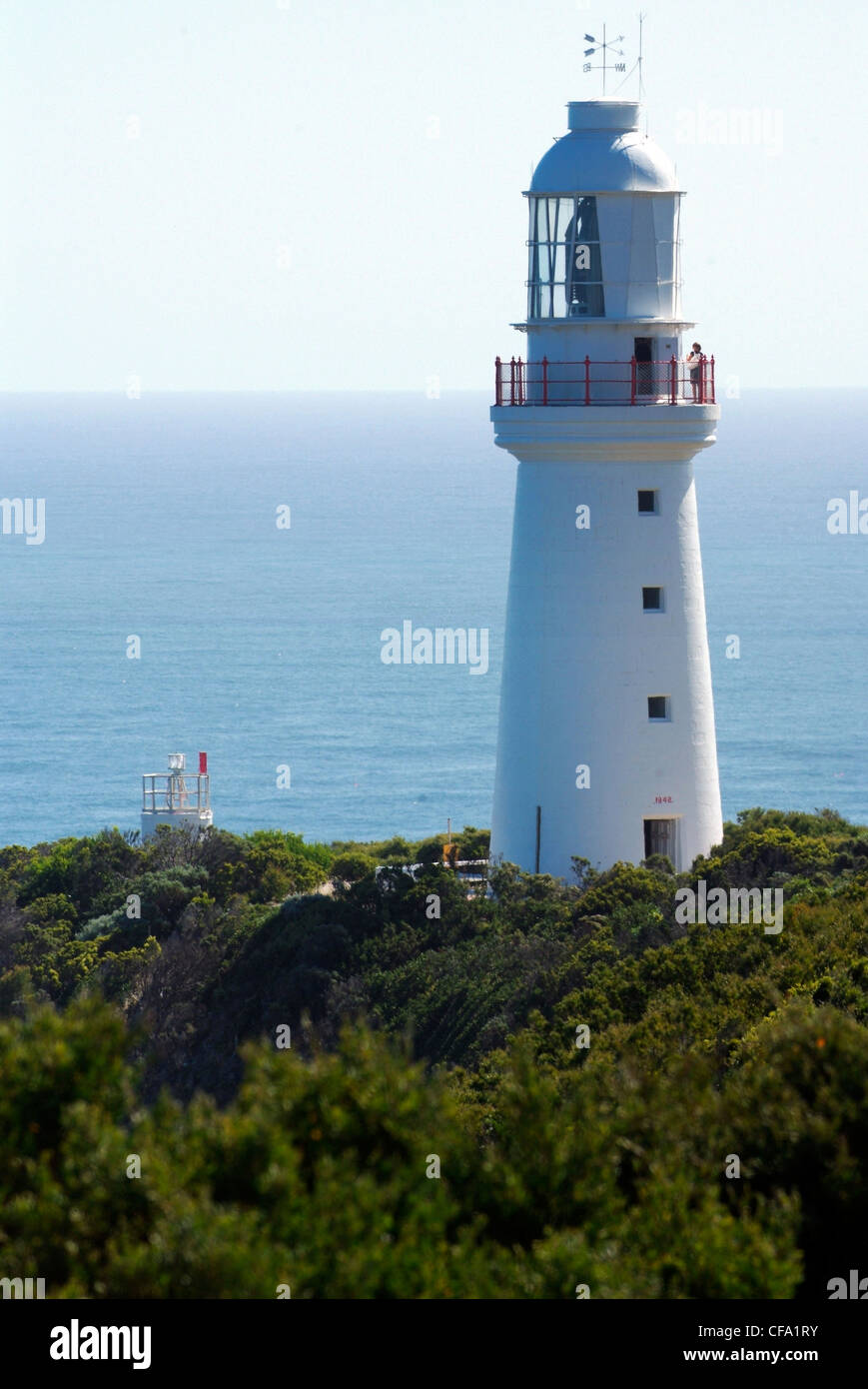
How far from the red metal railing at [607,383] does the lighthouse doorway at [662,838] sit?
4961 millimetres

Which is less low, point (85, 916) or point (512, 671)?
point (512, 671)

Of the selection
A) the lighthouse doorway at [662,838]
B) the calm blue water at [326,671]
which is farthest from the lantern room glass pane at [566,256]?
the calm blue water at [326,671]

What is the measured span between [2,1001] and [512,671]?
7.07 meters

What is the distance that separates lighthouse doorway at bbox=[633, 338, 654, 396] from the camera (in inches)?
984

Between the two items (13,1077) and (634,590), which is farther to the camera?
(634,590)

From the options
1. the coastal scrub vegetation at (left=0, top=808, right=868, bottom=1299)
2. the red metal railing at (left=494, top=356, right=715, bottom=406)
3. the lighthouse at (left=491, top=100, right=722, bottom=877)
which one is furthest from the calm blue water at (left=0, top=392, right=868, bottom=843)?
the coastal scrub vegetation at (left=0, top=808, right=868, bottom=1299)

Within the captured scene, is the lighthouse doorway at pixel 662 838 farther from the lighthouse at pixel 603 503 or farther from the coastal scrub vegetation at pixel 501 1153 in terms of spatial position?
the coastal scrub vegetation at pixel 501 1153

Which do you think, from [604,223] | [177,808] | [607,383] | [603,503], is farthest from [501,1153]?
[177,808]

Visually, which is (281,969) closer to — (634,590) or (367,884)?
(367,884)

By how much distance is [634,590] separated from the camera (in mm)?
24828

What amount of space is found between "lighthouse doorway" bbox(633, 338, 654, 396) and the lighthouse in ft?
0.08

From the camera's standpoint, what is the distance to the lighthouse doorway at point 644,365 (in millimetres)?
24984
